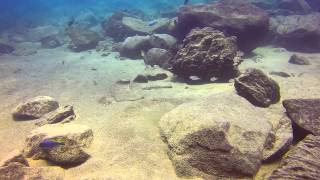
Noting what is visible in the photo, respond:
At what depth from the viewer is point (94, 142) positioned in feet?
20.7

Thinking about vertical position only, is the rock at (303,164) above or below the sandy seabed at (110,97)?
above

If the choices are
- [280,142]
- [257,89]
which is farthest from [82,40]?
[280,142]

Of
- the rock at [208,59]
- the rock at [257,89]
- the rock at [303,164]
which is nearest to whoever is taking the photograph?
the rock at [303,164]

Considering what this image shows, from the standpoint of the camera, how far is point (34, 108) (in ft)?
26.4

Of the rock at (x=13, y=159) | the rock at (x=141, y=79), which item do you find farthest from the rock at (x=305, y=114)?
the rock at (x=13, y=159)

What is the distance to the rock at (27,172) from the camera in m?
4.79

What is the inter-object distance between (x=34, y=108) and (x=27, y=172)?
343cm

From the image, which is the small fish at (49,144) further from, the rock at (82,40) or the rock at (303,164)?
the rock at (82,40)

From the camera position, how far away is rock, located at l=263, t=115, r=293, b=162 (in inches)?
209

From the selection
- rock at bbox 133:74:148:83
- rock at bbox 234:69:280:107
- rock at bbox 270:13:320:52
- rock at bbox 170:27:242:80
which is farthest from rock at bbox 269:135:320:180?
rock at bbox 270:13:320:52

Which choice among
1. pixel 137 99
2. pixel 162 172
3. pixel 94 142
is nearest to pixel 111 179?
pixel 162 172

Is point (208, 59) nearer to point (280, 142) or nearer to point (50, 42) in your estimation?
point (280, 142)

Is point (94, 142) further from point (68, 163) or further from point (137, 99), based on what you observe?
point (137, 99)

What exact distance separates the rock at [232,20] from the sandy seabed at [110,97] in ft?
3.49
